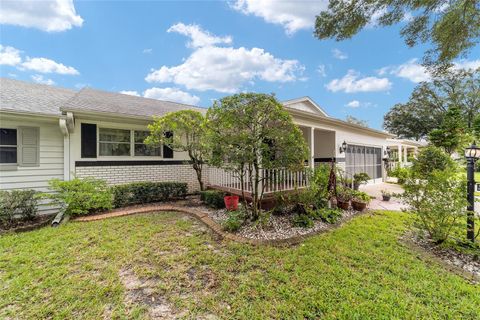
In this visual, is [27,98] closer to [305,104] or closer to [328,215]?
[328,215]

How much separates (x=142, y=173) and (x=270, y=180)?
15.5 feet

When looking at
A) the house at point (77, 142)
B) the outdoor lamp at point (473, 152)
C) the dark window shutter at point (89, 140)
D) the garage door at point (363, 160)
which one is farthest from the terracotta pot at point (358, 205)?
the dark window shutter at point (89, 140)

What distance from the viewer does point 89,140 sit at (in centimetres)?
645

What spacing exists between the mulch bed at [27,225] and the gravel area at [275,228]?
4107 mm

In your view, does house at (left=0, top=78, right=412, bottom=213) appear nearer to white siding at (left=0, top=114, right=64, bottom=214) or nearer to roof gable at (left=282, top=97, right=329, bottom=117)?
white siding at (left=0, top=114, right=64, bottom=214)

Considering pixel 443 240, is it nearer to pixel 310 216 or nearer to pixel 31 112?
pixel 310 216

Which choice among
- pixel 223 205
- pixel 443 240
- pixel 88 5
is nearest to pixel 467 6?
pixel 443 240

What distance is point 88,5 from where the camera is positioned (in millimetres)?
6758

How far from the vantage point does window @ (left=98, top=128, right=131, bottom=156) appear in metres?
6.82

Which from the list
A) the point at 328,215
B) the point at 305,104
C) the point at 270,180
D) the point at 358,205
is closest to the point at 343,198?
the point at 358,205

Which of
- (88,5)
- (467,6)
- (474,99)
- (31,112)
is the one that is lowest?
(31,112)

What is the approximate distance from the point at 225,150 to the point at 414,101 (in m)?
32.2

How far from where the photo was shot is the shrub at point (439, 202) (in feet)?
12.0

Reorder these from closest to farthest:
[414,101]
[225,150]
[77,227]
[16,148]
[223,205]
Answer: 1. [225,150]
2. [77,227]
3. [16,148]
4. [223,205]
5. [414,101]
